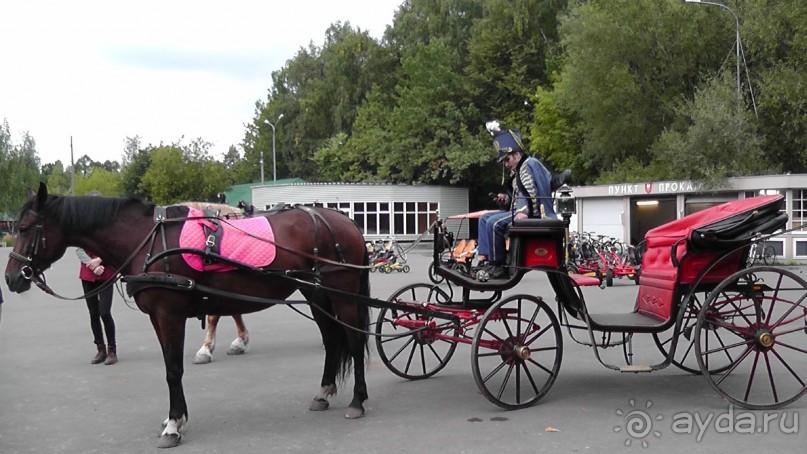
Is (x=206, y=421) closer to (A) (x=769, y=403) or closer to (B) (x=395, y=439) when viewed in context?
(B) (x=395, y=439)

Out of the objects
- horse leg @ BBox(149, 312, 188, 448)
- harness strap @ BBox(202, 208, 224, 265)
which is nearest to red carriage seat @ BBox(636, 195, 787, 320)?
harness strap @ BBox(202, 208, 224, 265)

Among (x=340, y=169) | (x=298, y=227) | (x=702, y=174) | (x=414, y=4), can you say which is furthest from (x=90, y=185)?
(x=298, y=227)

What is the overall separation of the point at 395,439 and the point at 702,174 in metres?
25.9

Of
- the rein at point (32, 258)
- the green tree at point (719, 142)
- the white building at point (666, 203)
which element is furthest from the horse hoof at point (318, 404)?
the green tree at point (719, 142)

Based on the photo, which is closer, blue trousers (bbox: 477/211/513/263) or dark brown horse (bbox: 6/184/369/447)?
dark brown horse (bbox: 6/184/369/447)

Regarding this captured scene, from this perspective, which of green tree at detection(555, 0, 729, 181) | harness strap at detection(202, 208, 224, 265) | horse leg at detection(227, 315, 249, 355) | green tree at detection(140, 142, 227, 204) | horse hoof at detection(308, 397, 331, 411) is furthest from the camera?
green tree at detection(140, 142, 227, 204)

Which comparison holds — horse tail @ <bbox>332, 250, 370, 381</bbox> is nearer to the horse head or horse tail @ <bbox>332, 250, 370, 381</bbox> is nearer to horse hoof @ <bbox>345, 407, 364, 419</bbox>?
horse hoof @ <bbox>345, 407, 364, 419</bbox>

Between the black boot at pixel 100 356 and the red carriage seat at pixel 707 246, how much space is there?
20.8ft

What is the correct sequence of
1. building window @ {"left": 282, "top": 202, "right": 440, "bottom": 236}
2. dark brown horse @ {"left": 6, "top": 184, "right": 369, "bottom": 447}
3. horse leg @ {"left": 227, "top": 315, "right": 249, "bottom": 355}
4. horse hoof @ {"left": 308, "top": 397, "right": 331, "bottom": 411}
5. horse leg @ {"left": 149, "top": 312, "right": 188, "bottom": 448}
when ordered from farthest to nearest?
building window @ {"left": 282, "top": 202, "right": 440, "bottom": 236}
horse leg @ {"left": 227, "top": 315, "right": 249, "bottom": 355}
horse hoof @ {"left": 308, "top": 397, "right": 331, "bottom": 411}
dark brown horse @ {"left": 6, "top": 184, "right": 369, "bottom": 447}
horse leg @ {"left": 149, "top": 312, "right": 188, "bottom": 448}

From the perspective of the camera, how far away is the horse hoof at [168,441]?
18.2 feet

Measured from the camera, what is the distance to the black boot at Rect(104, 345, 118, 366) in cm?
872

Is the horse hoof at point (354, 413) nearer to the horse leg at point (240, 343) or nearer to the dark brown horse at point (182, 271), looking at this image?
the dark brown horse at point (182, 271)

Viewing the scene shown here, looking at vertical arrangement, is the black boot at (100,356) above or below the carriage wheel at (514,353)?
below

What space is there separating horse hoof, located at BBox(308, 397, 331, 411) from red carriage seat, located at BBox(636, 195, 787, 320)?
3230 millimetres
